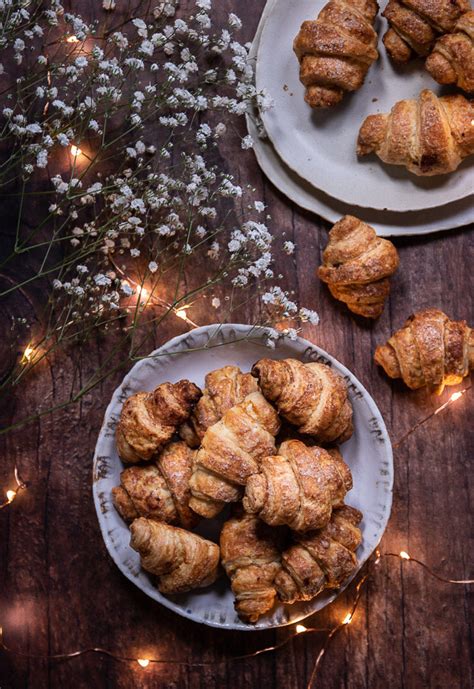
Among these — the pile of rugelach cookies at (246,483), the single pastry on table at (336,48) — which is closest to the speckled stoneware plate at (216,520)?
the pile of rugelach cookies at (246,483)

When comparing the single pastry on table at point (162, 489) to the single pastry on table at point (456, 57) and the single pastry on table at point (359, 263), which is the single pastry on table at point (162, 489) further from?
the single pastry on table at point (456, 57)

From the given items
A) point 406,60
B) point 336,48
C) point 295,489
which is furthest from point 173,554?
point 406,60

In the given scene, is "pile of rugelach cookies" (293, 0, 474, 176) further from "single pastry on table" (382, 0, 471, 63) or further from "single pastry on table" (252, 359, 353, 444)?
"single pastry on table" (252, 359, 353, 444)

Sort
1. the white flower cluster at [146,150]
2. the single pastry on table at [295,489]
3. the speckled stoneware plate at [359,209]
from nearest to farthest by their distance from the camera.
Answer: the single pastry on table at [295,489], the white flower cluster at [146,150], the speckled stoneware plate at [359,209]

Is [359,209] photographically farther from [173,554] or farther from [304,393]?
[173,554]

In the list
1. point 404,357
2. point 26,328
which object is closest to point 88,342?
point 26,328
